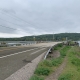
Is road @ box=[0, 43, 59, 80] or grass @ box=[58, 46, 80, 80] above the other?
road @ box=[0, 43, 59, 80]

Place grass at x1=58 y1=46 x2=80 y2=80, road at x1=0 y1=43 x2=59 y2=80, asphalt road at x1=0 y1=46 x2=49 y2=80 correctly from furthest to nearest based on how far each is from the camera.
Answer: road at x1=0 y1=43 x2=59 y2=80 → asphalt road at x1=0 y1=46 x2=49 y2=80 → grass at x1=58 y1=46 x2=80 y2=80

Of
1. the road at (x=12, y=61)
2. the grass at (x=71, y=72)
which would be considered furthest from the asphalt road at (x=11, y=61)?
A: the grass at (x=71, y=72)

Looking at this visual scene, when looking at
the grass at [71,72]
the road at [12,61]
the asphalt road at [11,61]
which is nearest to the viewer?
the grass at [71,72]

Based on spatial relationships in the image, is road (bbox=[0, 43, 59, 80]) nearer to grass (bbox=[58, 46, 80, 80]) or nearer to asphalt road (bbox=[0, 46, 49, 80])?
asphalt road (bbox=[0, 46, 49, 80])

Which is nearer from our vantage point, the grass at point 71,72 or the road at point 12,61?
the grass at point 71,72

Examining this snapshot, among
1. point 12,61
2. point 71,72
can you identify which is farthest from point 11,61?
point 71,72

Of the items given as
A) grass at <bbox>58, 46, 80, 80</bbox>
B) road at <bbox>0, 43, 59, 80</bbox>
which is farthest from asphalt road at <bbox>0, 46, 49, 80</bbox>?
grass at <bbox>58, 46, 80, 80</bbox>

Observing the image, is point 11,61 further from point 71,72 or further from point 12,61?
point 71,72

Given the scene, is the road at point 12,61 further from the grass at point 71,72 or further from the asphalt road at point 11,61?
the grass at point 71,72

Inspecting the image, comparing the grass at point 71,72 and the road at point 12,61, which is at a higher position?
the road at point 12,61

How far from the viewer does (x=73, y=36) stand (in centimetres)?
13425

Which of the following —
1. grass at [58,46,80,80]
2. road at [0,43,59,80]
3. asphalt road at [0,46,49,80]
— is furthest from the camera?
road at [0,43,59,80]

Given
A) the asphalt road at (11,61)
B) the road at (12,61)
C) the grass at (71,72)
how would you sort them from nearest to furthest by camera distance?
the grass at (71,72), the asphalt road at (11,61), the road at (12,61)

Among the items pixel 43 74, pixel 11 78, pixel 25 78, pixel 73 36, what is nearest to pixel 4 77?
pixel 11 78
